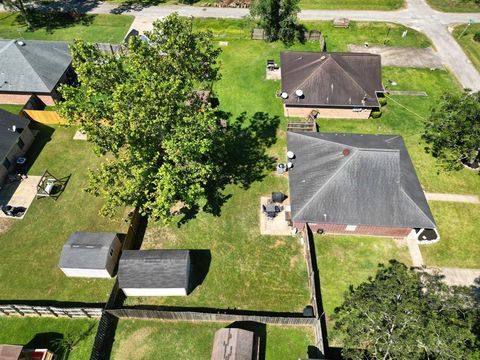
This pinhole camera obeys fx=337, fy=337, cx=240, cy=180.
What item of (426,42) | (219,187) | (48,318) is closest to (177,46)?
(219,187)

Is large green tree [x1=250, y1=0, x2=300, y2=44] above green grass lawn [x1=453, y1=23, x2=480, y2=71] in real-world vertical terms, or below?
above

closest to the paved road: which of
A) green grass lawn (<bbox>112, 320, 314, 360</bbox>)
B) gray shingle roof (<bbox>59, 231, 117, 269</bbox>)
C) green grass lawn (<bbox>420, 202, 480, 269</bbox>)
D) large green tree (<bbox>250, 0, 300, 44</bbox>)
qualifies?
large green tree (<bbox>250, 0, 300, 44</bbox>)

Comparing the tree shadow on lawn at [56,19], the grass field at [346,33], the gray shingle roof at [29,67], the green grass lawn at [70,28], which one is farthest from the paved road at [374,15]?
the gray shingle roof at [29,67]

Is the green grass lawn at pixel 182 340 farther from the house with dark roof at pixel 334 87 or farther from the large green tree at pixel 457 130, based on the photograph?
the house with dark roof at pixel 334 87

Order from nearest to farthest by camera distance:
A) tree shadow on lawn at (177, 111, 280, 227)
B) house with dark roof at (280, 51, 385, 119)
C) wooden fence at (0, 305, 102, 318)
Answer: wooden fence at (0, 305, 102, 318), tree shadow on lawn at (177, 111, 280, 227), house with dark roof at (280, 51, 385, 119)

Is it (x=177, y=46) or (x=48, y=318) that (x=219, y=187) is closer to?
(x=177, y=46)

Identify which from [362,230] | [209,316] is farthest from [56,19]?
[362,230]

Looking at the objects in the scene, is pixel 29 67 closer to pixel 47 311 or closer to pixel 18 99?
pixel 18 99

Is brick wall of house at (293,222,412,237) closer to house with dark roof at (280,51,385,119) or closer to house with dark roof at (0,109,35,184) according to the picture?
house with dark roof at (280,51,385,119)
